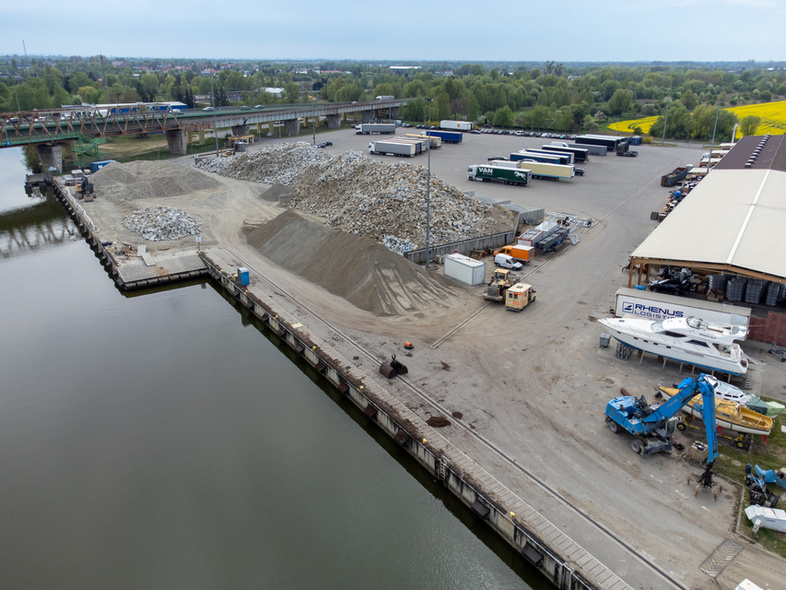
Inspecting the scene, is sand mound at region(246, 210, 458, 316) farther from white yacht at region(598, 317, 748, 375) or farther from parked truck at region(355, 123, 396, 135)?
parked truck at region(355, 123, 396, 135)

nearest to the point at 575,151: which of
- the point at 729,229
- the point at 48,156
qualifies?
the point at 729,229

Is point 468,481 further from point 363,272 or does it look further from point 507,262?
point 507,262

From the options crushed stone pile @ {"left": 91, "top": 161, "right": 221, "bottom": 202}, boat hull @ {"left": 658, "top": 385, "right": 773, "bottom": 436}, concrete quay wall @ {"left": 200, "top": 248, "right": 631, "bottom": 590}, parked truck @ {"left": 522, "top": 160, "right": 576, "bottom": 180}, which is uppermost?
parked truck @ {"left": 522, "top": 160, "right": 576, "bottom": 180}

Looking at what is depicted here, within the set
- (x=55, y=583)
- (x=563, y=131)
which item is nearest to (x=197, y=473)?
(x=55, y=583)

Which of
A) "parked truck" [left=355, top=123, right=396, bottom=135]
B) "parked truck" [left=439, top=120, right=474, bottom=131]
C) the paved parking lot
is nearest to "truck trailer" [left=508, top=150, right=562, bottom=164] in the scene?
the paved parking lot

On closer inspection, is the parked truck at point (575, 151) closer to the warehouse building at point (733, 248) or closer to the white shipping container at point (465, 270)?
the warehouse building at point (733, 248)

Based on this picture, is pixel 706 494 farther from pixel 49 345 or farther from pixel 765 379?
→ pixel 49 345
